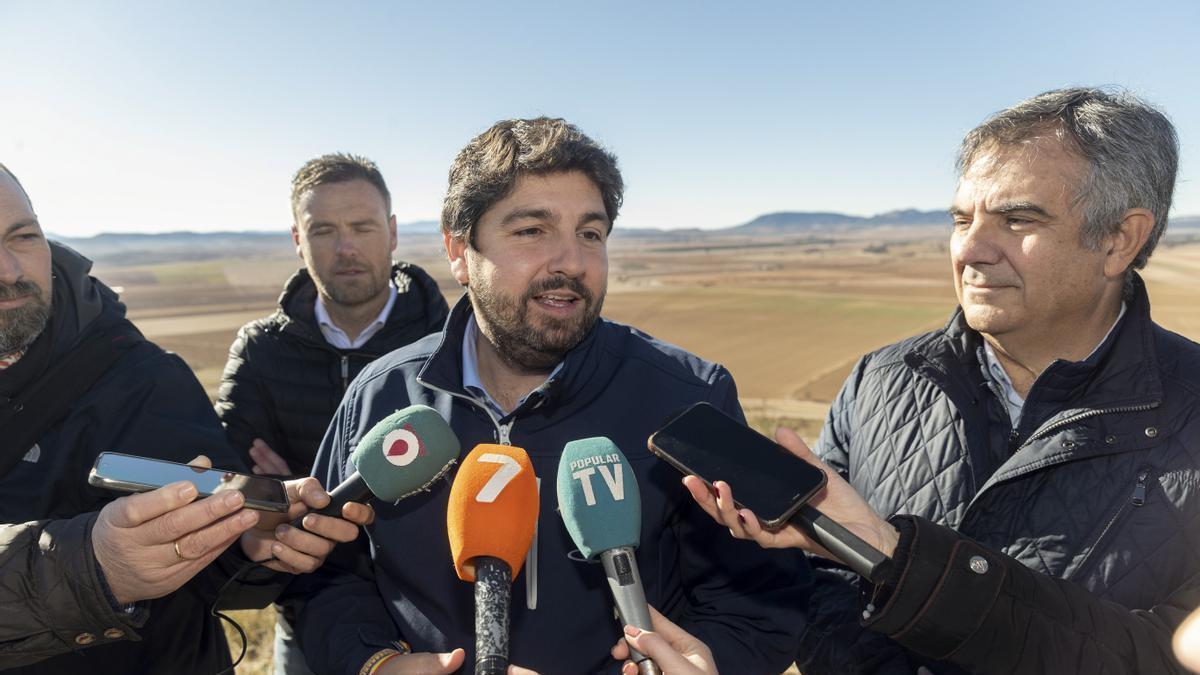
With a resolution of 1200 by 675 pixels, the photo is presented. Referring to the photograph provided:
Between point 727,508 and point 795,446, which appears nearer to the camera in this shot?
point 727,508

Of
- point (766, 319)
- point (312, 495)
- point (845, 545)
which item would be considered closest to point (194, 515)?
point (312, 495)

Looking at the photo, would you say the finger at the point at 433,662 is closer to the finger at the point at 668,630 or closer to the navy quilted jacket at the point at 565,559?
the navy quilted jacket at the point at 565,559

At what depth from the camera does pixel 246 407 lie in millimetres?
4141

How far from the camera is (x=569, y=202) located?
2605 millimetres

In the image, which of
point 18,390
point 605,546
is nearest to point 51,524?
point 18,390

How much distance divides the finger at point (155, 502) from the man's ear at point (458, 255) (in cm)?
121

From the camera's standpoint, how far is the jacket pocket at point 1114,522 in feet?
7.12

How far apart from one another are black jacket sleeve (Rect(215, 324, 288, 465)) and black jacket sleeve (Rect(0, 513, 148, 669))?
1865 mm

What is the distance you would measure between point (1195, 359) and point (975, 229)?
0.79 m

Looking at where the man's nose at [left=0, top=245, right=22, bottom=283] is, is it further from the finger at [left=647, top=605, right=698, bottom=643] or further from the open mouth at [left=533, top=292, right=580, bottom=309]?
the finger at [left=647, top=605, right=698, bottom=643]

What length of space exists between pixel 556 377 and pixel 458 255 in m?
0.80

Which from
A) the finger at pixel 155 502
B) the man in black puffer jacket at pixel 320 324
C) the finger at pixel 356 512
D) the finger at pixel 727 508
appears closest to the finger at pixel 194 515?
the finger at pixel 155 502

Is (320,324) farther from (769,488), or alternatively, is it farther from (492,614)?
(769,488)

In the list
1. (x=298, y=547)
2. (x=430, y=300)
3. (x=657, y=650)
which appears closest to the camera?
(x=657, y=650)
